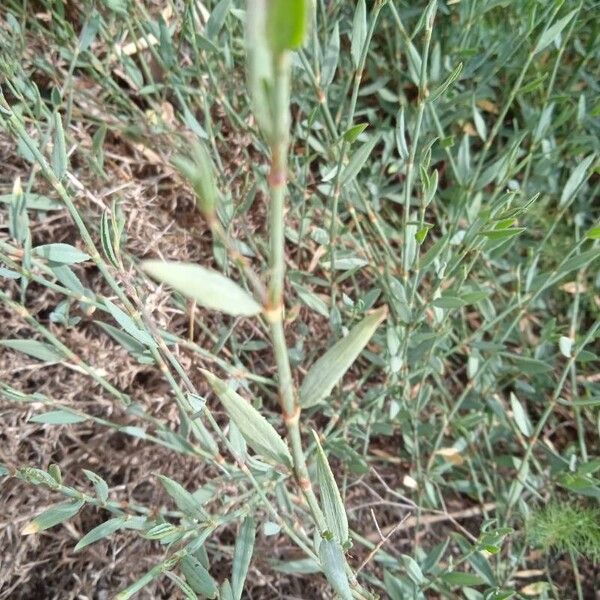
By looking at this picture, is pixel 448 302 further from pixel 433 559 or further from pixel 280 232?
pixel 280 232

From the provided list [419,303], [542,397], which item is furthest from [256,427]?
[542,397]

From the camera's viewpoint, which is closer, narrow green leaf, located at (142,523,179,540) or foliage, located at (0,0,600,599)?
narrow green leaf, located at (142,523,179,540)

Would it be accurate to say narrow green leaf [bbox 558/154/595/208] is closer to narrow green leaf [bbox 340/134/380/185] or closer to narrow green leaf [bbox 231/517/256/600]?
narrow green leaf [bbox 340/134/380/185]

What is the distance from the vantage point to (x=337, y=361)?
1.53 ft

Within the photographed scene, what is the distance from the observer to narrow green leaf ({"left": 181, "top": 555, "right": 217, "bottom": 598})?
0.74 meters

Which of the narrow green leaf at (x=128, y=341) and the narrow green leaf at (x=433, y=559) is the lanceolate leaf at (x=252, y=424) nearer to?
the narrow green leaf at (x=128, y=341)

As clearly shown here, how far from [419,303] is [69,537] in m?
0.65

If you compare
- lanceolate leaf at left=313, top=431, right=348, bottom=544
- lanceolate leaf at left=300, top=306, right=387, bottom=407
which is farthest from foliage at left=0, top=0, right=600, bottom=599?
lanceolate leaf at left=300, top=306, right=387, bottom=407

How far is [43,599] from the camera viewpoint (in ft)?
3.67

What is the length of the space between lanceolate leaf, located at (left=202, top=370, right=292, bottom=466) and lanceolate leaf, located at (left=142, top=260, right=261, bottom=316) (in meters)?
0.14

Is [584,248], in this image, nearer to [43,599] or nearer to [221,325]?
[221,325]

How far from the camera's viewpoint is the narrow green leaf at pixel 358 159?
0.84 m

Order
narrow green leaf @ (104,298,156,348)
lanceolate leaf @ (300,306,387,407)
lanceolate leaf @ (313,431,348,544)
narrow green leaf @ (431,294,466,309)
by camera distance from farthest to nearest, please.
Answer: narrow green leaf @ (431,294,466,309) < narrow green leaf @ (104,298,156,348) < lanceolate leaf @ (313,431,348,544) < lanceolate leaf @ (300,306,387,407)

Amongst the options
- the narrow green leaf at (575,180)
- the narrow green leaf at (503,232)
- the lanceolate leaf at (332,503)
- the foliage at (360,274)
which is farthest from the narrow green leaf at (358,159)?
the lanceolate leaf at (332,503)
